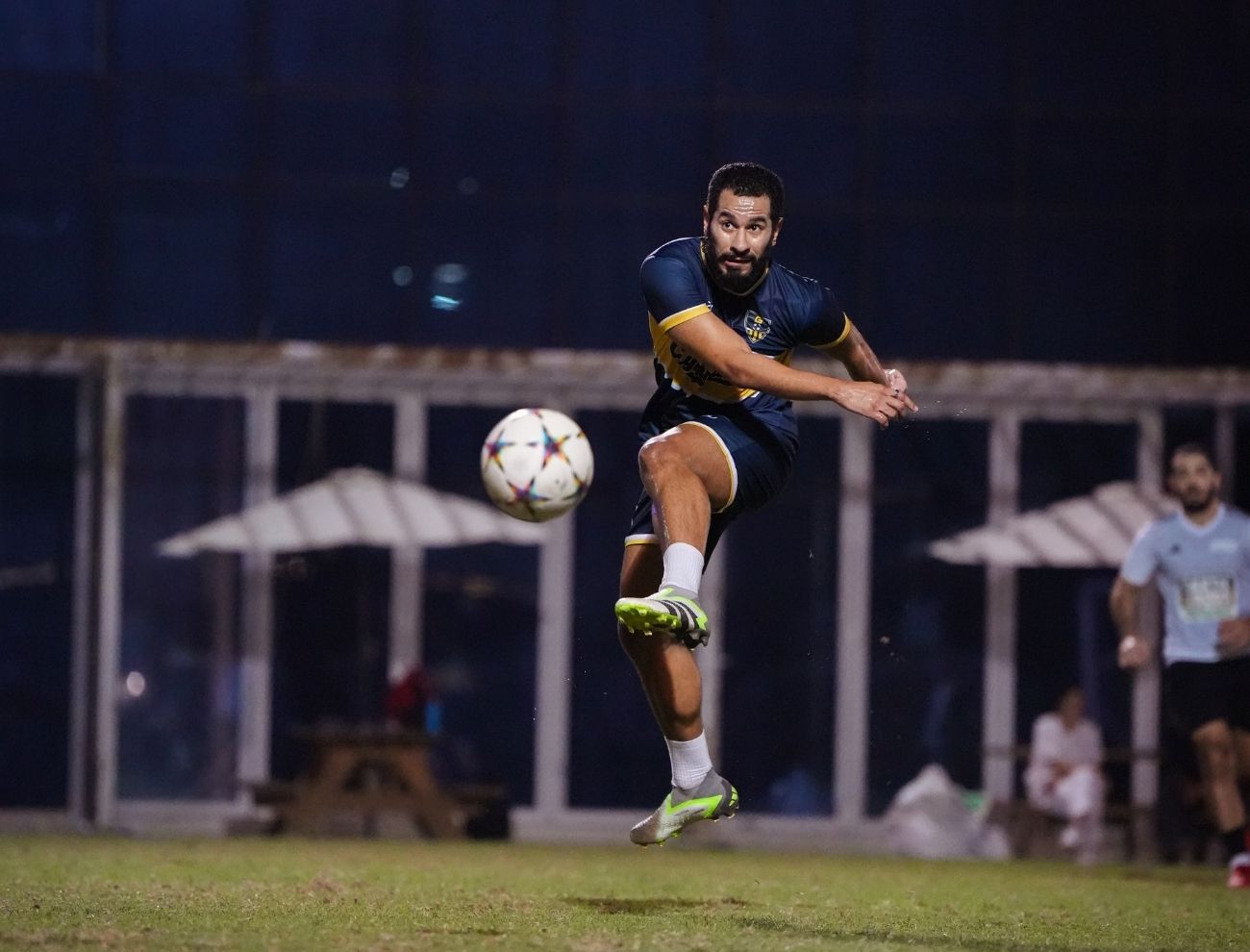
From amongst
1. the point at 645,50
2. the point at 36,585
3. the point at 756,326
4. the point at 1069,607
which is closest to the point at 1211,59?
the point at 645,50

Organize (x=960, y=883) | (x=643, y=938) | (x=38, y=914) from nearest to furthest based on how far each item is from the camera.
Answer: (x=643, y=938) < (x=38, y=914) < (x=960, y=883)

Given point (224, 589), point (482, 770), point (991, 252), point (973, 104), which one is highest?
point (973, 104)

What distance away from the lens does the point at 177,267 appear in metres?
16.8

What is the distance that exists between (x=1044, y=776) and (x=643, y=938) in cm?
898

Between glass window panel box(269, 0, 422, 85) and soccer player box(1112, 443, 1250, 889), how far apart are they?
8.08 metres

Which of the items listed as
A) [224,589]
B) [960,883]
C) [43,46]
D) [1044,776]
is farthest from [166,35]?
[960,883]

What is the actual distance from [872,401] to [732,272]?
779 millimetres

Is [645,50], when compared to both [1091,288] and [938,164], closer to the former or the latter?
[938,164]

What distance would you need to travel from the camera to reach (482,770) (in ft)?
52.7

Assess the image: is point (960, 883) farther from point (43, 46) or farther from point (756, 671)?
point (43, 46)

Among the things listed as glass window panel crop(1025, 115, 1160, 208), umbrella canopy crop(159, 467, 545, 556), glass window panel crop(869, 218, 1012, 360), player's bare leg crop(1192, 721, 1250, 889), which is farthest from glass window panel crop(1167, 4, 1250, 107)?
player's bare leg crop(1192, 721, 1250, 889)

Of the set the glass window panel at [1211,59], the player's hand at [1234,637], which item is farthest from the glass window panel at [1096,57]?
the player's hand at [1234,637]

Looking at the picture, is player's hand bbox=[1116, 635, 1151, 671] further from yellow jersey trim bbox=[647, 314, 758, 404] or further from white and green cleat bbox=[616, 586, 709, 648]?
white and green cleat bbox=[616, 586, 709, 648]

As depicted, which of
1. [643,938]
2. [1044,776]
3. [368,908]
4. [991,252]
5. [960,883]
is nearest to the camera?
[643,938]
